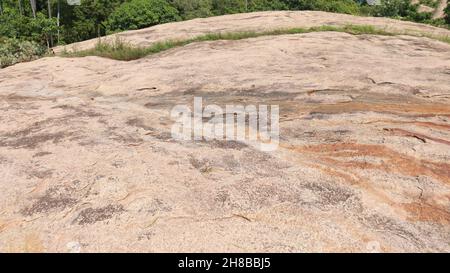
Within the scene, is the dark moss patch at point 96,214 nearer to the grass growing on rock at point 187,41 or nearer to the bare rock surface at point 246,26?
the grass growing on rock at point 187,41

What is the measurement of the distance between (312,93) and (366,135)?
86.7 inches

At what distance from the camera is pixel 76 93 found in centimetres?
887

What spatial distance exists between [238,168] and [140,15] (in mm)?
39349

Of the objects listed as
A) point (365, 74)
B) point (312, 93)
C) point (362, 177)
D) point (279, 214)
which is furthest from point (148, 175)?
point (365, 74)

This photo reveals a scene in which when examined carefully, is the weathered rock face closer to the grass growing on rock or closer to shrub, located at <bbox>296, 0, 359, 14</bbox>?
the grass growing on rock

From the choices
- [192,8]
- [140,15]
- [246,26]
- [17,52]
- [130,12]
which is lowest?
[17,52]

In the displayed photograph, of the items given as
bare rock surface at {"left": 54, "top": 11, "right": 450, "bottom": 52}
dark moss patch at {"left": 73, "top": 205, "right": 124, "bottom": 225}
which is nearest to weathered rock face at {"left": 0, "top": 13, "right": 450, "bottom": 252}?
dark moss patch at {"left": 73, "top": 205, "right": 124, "bottom": 225}

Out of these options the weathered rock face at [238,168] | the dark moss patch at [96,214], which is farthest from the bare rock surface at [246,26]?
the dark moss patch at [96,214]

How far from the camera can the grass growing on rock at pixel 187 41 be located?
43.9 feet

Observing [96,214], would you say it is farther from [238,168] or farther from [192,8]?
[192,8]

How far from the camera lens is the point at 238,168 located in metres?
4.89

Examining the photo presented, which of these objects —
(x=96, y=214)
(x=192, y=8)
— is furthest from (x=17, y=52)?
(x=192, y=8)

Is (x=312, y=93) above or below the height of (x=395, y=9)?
below
